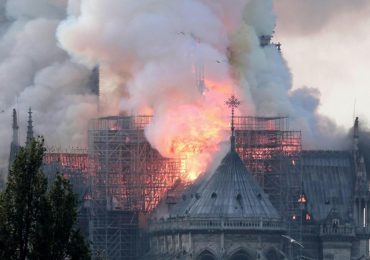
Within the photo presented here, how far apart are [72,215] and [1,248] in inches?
167

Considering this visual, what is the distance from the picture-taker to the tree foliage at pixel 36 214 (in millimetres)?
125625

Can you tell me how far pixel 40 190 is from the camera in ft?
414

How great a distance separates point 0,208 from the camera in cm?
12569

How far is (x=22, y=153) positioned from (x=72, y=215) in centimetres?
421

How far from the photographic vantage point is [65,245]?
126375 millimetres

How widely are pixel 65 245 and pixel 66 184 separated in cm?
311

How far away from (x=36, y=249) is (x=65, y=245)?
5.41 ft

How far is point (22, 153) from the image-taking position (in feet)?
412

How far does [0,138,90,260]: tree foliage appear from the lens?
412ft

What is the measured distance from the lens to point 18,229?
413 ft

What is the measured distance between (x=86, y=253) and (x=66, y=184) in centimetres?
371

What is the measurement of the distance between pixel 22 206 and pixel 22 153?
2696 mm

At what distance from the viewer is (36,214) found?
414 ft
